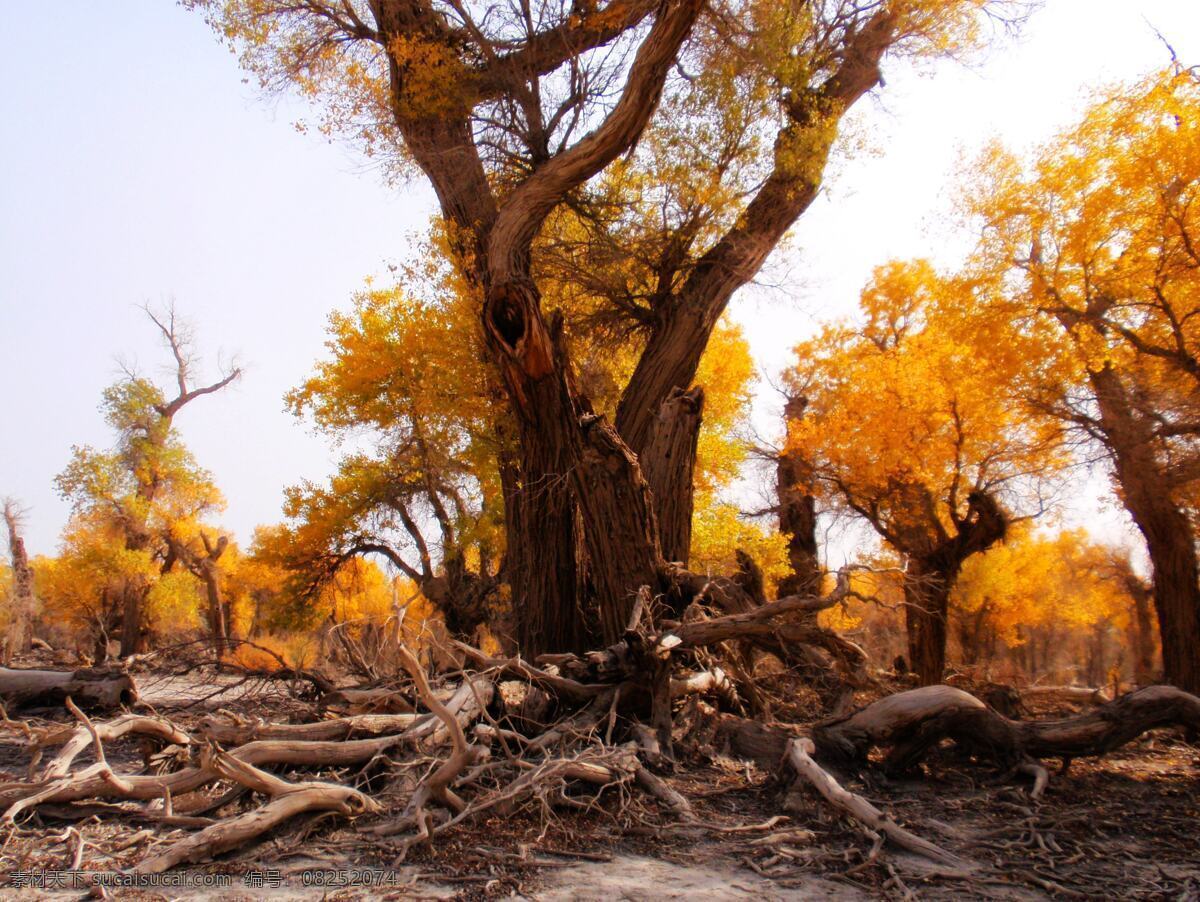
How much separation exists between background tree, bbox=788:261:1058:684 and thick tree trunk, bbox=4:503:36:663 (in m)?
19.9

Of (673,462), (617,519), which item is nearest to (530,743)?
(617,519)

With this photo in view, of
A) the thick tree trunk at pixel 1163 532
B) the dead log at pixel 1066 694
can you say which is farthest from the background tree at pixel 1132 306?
the dead log at pixel 1066 694

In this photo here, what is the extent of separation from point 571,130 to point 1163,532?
9.65 m

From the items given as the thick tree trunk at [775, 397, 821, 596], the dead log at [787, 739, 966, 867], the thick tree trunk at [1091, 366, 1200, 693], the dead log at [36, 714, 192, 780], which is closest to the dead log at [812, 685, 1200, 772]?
the dead log at [787, 739, 966, 867]

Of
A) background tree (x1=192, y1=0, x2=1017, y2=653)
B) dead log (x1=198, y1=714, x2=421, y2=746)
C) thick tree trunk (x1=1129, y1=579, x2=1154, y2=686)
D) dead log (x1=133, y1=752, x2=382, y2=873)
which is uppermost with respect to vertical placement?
background tree (x1=192, y1=0, x2=1017, y2=653)

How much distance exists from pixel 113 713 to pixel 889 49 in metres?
12.8

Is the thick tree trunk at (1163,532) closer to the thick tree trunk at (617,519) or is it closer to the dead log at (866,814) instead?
the thick tree trunk at (617,519)

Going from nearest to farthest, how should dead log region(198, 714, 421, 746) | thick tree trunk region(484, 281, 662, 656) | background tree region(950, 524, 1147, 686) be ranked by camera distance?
dead log region(198, 714, 421, 746), thick tree trunk region(484, 281, 662, 656), background tree region(950, 524, 1147, 686)

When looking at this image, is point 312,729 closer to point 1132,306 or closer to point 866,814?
point 866,814

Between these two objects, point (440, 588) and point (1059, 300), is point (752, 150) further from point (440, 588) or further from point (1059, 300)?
point (440, 588)

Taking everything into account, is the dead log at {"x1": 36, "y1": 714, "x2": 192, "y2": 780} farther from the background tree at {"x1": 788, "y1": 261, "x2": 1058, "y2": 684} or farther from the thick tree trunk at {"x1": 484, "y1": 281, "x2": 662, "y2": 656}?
the background tree at {"x1": 788, "y1": 261, "x2": 1058, "y2": 684}

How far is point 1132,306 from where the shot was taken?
397 inches

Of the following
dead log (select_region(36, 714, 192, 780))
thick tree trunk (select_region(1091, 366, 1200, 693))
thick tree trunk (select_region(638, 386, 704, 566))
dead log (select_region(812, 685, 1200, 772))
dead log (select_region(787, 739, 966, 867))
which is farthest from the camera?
thick tree trunk (select_region(1091, 366, 1200, 693))

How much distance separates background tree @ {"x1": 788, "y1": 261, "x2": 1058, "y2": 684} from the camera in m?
12.9
